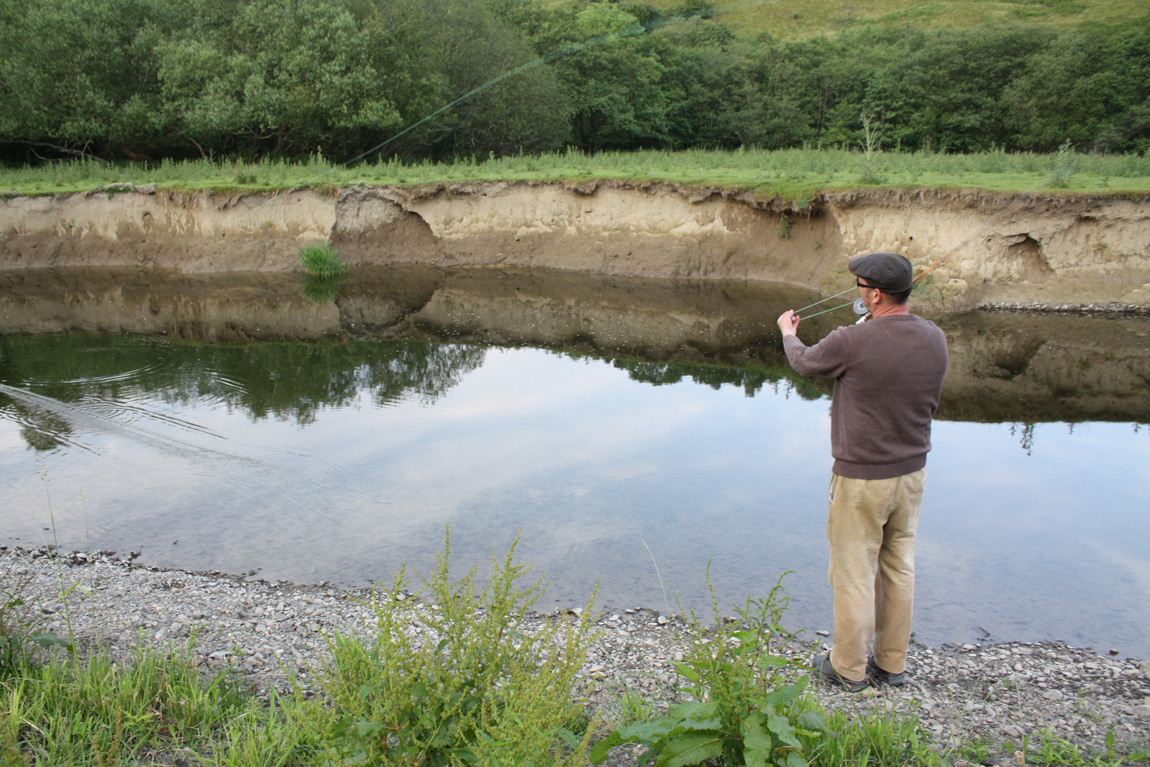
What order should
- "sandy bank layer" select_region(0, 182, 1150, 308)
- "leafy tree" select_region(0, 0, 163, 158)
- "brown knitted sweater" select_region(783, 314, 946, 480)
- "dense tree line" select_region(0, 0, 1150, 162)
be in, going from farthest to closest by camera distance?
"dense tree line" select_region(0, 0, 1150, 162) < "leafy tree" select_region(0, 0, 163, 158) < "sandy bank layer" select_region(0, 182, 1150, 308) < "brown knitted sweater" select_region(783, 314, 946, 480)

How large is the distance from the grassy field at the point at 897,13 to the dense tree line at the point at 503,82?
16.6ft

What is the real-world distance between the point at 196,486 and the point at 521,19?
140 feet

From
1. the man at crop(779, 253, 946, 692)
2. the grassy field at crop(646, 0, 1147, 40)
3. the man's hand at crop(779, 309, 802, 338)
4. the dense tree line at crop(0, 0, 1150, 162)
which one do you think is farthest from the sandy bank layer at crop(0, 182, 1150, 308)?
the grassy field at crop(646, 0, 1147, 40)

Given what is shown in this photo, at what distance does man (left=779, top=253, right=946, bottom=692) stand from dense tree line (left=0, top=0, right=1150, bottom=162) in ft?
42.5

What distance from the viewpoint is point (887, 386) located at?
3928 mm

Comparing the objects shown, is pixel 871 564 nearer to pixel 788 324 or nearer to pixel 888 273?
pixel 788 324

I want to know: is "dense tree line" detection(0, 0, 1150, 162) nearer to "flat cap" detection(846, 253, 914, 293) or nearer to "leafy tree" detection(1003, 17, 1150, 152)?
"leafy tree" detection(1003, 17, 1150, 152)

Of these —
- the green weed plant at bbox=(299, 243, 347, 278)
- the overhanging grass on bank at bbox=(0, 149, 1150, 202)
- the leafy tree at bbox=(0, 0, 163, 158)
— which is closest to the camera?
the overhanging grass on bank at bbox=(0, 149, 1150, 202)

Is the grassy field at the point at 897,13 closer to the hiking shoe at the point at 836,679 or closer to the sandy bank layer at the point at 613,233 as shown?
the sandy bank layer at the point at 613,233

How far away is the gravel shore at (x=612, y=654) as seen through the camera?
13.3 ft

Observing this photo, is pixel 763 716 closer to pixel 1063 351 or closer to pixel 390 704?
pixel 390 704

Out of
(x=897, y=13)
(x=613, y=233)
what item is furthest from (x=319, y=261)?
(x=897, y=13)

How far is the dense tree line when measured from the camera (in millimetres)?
25000

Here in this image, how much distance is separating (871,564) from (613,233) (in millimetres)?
17149
